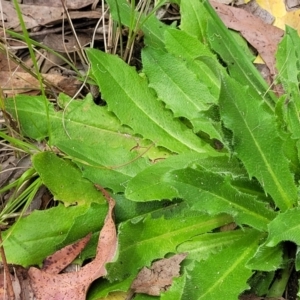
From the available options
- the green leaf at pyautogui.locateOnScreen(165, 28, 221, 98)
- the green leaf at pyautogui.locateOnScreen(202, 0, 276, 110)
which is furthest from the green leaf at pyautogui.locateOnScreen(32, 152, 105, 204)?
the green leaf at pyautogui.locateOnScreen(202, 0, 276, 110)

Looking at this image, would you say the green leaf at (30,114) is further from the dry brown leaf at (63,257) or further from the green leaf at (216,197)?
the green leaf at (216,197)

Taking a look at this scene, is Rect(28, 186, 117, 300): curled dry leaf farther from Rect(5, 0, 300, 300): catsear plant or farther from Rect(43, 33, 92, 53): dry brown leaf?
Rect(43, 33, 92, 53): dry brown leaf

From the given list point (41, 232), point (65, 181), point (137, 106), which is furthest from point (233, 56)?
Result: point (41, 232)

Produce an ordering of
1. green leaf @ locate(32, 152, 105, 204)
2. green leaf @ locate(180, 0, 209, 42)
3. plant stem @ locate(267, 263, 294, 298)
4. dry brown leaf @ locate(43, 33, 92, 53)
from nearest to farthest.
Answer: plant stem @ locate(267, 263, 294, 298), green leaf @ locate(32, 152, 105, 204), green leaf @ locate(180, 0, 209, 42), dry brown leaf @ locate(43, 33, 92, 53)

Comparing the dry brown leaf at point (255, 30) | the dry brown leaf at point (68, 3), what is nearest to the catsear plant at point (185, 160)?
the dry brown leaf at point (255, 30)

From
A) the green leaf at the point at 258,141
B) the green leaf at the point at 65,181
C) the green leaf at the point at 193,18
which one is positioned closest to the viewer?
the green leaf at the point at 258,141

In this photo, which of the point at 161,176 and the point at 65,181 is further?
the point at 65,181

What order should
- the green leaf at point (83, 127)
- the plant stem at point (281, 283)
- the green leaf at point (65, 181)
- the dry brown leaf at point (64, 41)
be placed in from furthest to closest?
1. the dry brown leaf at point (64, 41)
2. the green leaf at point (83, 127)
3. the green leaf at point (65, 181)
4. the plant stem at point (281, 283)

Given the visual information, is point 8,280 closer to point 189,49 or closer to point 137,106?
point 137,106
